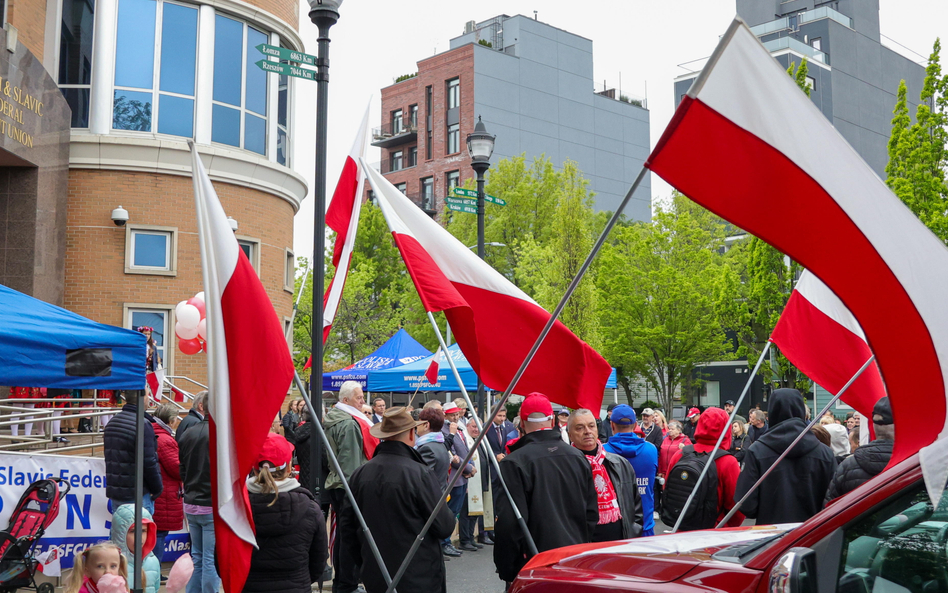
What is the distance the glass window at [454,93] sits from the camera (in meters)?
61.6

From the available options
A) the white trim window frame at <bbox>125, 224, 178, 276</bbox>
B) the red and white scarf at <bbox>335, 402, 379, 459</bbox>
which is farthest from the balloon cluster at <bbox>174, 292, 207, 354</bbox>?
the red and white scarf at <bbox>335, 402, 379, 459</bbox>

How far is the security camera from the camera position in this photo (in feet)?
65.6

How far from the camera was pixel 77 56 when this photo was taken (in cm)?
2052

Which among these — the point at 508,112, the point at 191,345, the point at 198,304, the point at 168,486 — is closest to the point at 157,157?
the point at 198,304

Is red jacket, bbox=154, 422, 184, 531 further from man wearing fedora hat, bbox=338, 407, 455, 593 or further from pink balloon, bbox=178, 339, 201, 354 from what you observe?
pink balloon, bbox=178, 339, 201, 354

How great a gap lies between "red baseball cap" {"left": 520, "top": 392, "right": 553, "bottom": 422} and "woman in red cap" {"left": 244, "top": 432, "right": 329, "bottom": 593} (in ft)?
5.11

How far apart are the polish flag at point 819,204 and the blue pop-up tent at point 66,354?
4477mm

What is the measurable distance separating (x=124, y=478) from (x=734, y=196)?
6.89 metres

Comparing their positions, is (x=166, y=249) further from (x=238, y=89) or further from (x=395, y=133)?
(x=395, y=133)

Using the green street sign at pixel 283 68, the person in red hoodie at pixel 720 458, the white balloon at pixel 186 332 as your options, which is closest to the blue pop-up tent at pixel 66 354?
the green street sign at pixel 283 68

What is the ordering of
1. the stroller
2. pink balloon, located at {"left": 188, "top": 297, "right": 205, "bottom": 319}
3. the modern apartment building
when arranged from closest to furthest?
1. the stroller
2. pink balloon, located at {"left": 188, "top": 297, "right": 205, "bottom": 319}
3. the modern apartment building

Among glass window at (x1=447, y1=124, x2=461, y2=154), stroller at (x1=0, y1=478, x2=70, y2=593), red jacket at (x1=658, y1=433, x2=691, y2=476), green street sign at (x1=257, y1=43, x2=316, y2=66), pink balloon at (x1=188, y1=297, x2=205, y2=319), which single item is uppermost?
glass window at (x1=447, y1=124, x2=461, y2=154)

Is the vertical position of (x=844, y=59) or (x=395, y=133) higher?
(x=844, y=59)

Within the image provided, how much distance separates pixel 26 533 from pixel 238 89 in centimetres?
1598
